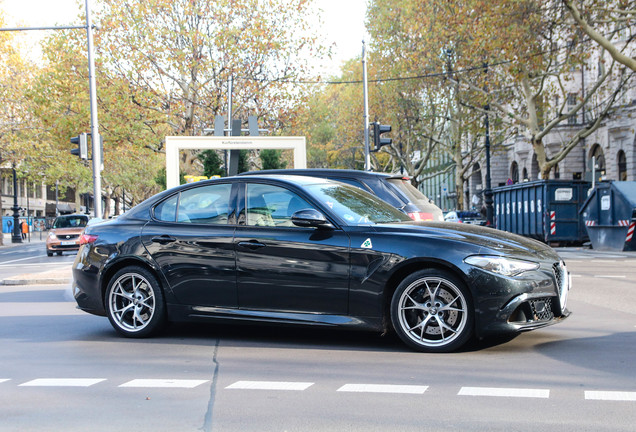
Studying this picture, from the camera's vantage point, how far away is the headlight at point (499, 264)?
6504 mm

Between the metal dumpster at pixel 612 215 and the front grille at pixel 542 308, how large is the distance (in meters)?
18.5

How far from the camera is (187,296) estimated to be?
7.62 metres

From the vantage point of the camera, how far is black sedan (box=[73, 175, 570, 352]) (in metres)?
6.59

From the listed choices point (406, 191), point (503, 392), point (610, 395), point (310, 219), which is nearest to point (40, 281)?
point (406, 191)

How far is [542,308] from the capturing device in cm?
671

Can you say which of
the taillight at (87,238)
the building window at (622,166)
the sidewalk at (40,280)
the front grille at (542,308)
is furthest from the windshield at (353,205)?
the building window at (622,166)

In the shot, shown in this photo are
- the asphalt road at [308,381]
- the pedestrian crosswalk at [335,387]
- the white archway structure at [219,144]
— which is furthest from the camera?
the white archway structure at [219,144]

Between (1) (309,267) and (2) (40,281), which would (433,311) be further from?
(2) (40,281)

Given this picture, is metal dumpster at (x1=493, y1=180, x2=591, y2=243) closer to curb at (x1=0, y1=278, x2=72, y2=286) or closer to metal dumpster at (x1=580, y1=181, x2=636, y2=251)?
metal dumpster at (x1=580, y1=181, x2=636, y2=251)

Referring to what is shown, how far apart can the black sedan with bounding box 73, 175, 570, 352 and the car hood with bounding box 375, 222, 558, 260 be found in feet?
0.05

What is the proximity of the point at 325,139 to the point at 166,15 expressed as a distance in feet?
126

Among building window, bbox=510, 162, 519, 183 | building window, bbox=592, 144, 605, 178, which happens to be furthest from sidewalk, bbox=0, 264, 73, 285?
building window, bbox=510, 162, 519, 183

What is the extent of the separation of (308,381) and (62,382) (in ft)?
5.82

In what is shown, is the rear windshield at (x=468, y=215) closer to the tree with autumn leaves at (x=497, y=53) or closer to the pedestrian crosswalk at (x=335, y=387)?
the tree with autumn leaves at (x=497, y=53)
